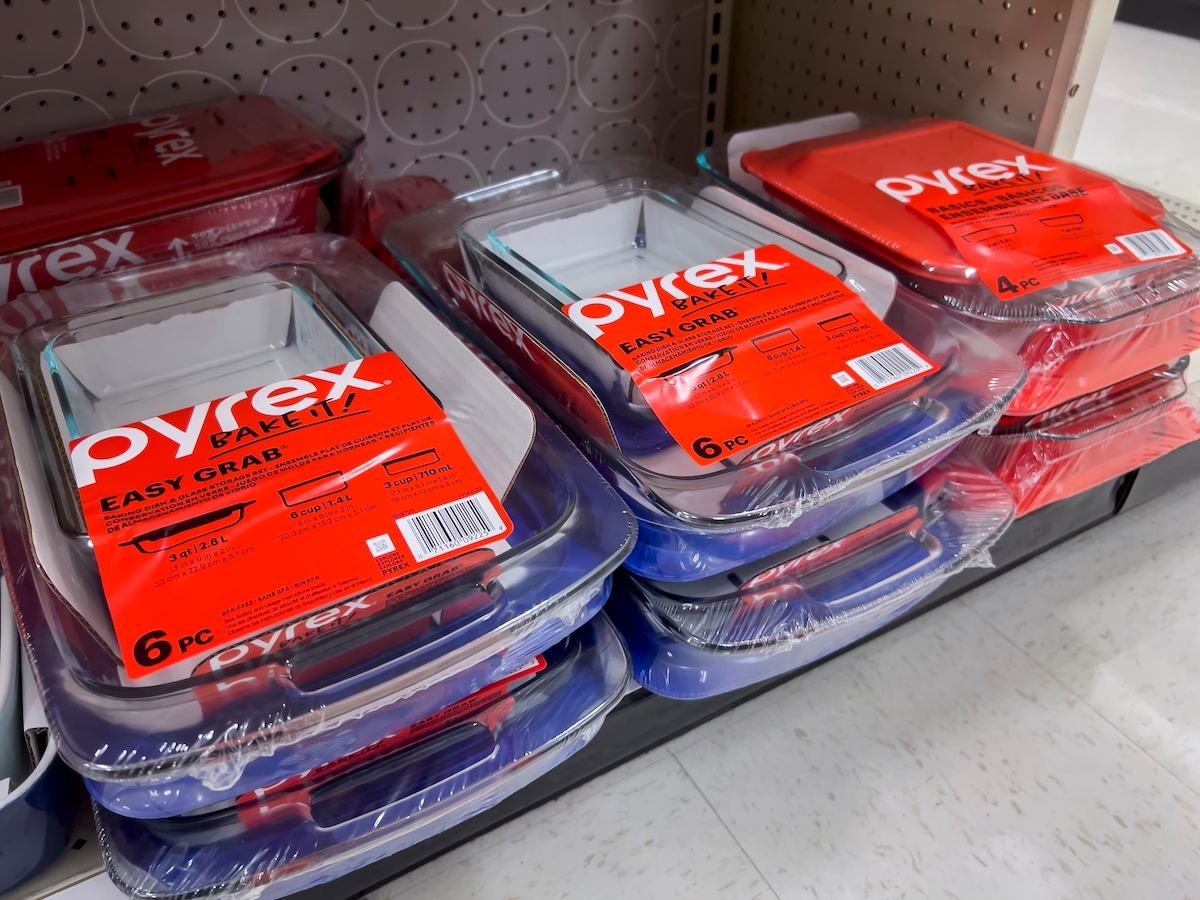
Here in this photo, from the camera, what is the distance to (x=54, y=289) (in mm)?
681

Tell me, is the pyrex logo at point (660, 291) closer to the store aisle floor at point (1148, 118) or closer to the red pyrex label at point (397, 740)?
the red pyrex label at point (397, 740)

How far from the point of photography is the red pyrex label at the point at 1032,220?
0.70 meters

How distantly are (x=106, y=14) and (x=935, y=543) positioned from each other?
89cm

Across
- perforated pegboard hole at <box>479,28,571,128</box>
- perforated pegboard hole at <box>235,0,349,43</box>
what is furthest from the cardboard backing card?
perforated pegboard hole at <box>479,28,571,128</box>

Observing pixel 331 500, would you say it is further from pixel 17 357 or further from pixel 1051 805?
pixel 1051 805

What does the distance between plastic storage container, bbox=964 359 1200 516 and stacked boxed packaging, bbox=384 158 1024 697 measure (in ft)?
0.23

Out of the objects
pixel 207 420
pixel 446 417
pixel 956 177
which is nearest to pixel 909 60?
pixel 956 177

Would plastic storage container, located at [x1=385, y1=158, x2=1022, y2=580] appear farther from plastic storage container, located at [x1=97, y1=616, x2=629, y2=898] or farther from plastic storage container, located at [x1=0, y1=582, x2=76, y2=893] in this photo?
plastic storage container, located at [x1=0, y1=582, x2=76, y2=893]

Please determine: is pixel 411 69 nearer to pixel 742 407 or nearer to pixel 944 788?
pixel 742 407

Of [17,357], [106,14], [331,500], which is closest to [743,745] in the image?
[331,500]

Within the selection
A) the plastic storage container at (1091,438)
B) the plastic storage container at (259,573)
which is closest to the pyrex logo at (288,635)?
the plastic storage container at (259,573)

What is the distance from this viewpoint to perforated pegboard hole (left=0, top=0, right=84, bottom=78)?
0.76m

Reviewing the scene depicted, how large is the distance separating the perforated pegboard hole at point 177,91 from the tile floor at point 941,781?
0.77 m

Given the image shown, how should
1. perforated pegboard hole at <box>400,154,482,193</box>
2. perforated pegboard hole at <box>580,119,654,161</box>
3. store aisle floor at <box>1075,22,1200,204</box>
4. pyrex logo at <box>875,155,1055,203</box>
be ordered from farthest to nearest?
store aisle floor at <box>1075,22,1200,204</box>, perforated pegboard hole at <box>580,119,654,161</box>, perforated pegboard hole at <box>400,154,482,193</box>, pyrex logo at <box>875,155,1055,203</box>
